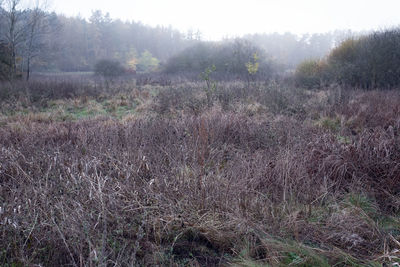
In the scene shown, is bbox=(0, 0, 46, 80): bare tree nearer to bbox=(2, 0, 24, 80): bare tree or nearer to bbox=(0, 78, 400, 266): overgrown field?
bbox=(2, 0, 24, 80): bare tree

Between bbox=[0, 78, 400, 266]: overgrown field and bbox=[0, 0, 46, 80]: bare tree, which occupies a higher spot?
bbox=[0, 0, 46, 80]: bare tree

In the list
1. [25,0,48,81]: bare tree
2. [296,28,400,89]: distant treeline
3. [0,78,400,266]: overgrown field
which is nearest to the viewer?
[0,78,400,266]: overgrown field

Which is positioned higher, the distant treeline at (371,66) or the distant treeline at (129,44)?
the distant treeline at (129,44)

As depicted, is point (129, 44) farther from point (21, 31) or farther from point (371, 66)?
point (371, 66)

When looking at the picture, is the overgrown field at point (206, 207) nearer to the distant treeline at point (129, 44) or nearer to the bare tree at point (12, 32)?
the bare tree at point (12, 32)

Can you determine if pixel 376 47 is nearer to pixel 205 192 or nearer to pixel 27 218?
pixel 205 192

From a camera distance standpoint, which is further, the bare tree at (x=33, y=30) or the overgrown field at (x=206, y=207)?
the bare tree at (x=33, y=30)

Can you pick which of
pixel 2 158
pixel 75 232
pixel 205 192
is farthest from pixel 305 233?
pixel 2 158

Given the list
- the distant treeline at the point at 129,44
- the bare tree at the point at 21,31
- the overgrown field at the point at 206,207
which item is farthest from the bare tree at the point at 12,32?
the distant treeline at the point at 129,44

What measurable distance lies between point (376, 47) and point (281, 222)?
13.0 metres

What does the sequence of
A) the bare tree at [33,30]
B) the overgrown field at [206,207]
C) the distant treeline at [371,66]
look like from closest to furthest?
the overgrown field at [206,207] → the distant treeline at [371,66] → the bare tree at [33,30]

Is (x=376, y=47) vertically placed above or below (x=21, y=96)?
above

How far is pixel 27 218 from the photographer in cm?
224

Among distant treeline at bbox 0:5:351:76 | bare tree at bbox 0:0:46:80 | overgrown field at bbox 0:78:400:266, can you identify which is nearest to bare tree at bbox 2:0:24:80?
bare tree at bbox 0:0:46:80
